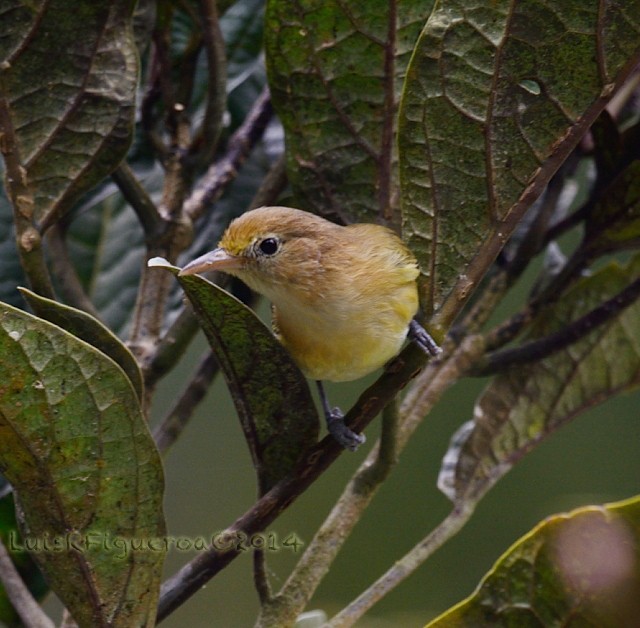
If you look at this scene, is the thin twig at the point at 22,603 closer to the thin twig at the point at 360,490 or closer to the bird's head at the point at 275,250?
the thin twig at the point at 360,490

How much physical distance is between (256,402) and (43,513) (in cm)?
17

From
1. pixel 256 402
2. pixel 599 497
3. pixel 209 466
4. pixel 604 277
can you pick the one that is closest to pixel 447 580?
pixel 599 497

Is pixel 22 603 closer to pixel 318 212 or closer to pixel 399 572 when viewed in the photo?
pixel 399 572

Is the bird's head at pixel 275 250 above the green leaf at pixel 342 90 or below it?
below

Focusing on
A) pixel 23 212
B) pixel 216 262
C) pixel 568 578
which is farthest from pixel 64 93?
pixel 568 578

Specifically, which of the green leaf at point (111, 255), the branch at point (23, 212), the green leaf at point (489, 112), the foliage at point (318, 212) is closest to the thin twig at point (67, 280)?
the foliage at point (318, 212)

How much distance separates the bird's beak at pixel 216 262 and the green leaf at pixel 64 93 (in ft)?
0.40

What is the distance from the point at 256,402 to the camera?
74cm

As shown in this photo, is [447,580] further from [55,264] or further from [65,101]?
[65,101]

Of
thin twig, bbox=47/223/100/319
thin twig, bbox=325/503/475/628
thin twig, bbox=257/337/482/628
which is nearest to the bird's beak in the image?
thin twig, bbox=47/223/100/319

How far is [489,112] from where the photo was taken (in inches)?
27.4

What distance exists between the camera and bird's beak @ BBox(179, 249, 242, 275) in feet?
2.88

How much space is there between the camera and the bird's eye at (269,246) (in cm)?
95

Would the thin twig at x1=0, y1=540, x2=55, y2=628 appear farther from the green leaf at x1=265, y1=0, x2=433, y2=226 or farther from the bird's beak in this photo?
the green leaf at x1=265, y1=0, x2=433, y2=226
